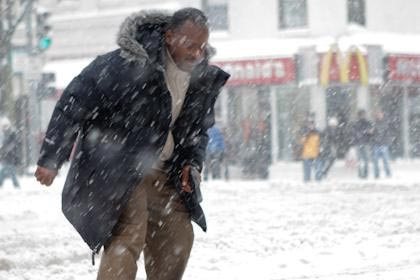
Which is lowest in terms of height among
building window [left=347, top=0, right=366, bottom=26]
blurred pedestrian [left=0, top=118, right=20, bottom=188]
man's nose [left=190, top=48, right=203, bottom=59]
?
blurred pedestrian [left=0, top=118, right=20, bottom=188]

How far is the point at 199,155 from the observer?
4832 millimetres

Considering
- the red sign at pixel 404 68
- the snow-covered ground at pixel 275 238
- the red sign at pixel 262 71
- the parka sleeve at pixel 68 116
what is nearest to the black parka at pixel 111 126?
the parka sleeve at pixel 68 116

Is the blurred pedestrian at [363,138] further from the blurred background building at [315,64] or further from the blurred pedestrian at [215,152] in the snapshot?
the blurred background building at [315,64]

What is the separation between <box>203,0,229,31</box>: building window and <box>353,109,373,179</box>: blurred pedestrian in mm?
9172

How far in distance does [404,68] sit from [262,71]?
406cm

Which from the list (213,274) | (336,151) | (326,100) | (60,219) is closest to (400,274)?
(213,274)

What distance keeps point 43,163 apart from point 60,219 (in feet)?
30.1

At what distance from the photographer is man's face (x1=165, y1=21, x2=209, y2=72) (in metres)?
4.41

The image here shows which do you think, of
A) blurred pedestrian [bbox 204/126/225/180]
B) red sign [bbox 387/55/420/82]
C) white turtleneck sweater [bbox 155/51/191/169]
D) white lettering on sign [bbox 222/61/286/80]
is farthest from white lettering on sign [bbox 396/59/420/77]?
white turtleneck sweater [bbox 155/51/191/169]

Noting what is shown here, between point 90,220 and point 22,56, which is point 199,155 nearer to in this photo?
point 90,220

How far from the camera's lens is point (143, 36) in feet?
14.8

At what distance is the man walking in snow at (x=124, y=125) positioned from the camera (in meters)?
4.42

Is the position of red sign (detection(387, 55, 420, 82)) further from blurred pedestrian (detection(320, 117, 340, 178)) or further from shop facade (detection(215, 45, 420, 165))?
blurred pedestrian (detection(320, 117, 340, 178))

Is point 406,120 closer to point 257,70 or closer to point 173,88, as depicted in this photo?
point 257,70
